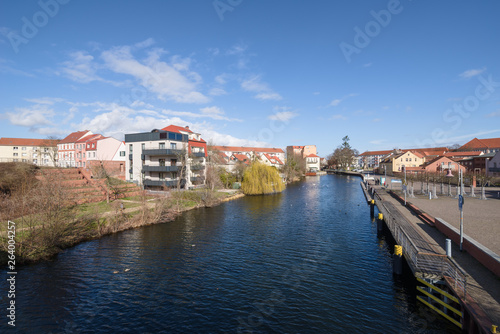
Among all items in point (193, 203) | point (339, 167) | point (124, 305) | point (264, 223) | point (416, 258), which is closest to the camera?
point (124, 305)

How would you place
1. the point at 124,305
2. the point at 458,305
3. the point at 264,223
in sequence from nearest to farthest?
the point at 458,305 → the point at 124,305 → the point at 264,223

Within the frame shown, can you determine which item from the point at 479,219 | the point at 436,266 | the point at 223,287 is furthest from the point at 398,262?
the point at 479,219

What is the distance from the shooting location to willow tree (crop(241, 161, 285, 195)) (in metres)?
52.9

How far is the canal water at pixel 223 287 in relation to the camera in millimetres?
11812

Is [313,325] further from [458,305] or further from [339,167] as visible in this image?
→ [339,167]

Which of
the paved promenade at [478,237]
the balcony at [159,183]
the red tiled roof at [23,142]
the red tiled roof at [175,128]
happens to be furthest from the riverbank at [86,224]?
the red tiled roof at [23,142]

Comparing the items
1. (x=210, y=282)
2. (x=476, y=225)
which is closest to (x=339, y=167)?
(x=476, y=225)

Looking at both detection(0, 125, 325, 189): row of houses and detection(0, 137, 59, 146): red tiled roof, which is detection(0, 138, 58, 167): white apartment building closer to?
detection(0, 137, 59, 146): red tiled roof

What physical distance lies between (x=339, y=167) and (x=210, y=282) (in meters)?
147

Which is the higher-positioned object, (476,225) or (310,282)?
(476,225)

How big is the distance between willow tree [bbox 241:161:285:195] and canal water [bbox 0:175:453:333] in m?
26.9

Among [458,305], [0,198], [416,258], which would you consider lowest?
[458,305]

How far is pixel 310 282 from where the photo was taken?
15.6 m

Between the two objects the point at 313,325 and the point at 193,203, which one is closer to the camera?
the point at 313,325
